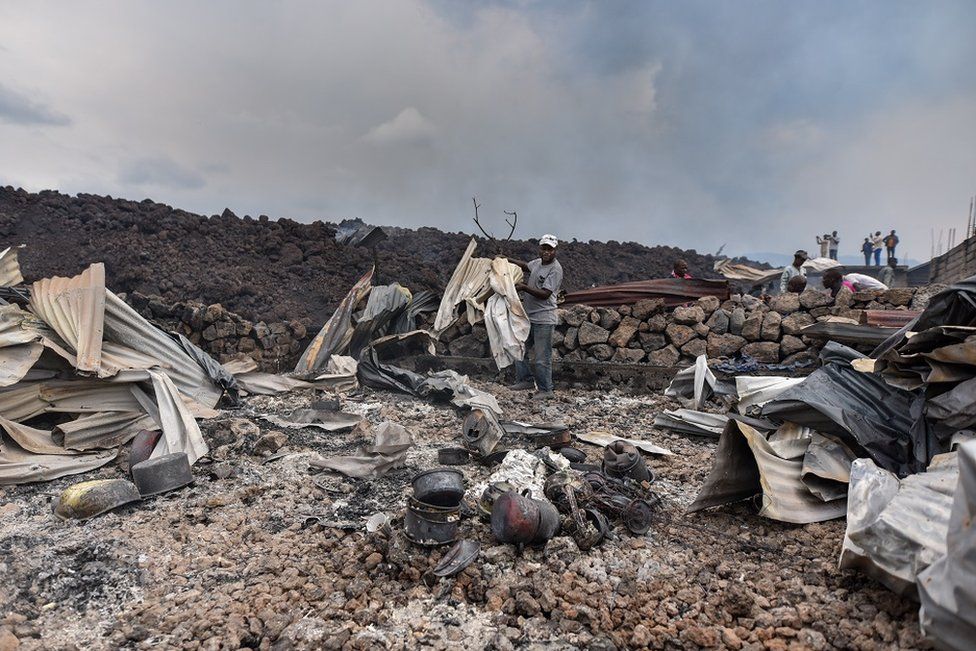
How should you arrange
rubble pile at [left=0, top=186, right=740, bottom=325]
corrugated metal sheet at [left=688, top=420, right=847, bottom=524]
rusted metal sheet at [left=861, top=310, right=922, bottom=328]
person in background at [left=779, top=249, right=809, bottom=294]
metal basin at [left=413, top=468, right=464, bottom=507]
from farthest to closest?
rubble pile at [left=0, top=186, right=740, bottom=325], person in background at [left=779, top=249, right=809, bottom=294], rusted metal sheet at [left=861, top=310, right=922, bottom=328], corrugated metal sheet at [left=688, top=420, right=847, bottom=524], metal basin at [left=413, top=468, right=464, bottom=507]

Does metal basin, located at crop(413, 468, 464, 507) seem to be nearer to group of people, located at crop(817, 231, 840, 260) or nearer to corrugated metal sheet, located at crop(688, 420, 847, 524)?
corrugated metal sheet, located at crop(688, 420, 847, 524)

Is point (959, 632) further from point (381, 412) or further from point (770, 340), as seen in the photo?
point (770, 340)

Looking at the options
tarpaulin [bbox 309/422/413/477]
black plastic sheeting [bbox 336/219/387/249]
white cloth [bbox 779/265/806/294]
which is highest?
black plastic sheeting [bbox 336/219/387/249]

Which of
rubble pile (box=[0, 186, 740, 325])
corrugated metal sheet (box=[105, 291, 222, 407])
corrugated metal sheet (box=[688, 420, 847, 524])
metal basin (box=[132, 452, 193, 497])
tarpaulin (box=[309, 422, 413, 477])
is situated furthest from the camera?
rubble pile (box=[0, 186, 740, 325])

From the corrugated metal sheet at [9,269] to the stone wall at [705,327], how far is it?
5287mm

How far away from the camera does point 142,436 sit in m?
3.89

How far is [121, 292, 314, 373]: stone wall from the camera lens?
294 inches

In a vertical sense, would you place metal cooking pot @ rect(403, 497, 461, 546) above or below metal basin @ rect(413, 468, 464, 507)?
below

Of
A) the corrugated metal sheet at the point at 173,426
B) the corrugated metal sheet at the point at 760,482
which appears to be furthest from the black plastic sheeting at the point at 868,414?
the corrugated metal sheet at the point at 173,426

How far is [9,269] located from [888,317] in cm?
915

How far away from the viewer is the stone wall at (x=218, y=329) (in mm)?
7461

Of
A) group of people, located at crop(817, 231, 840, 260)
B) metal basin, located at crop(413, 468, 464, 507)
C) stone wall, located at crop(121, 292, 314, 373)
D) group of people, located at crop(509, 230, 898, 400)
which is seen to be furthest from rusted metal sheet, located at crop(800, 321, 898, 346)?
group of people, located at crop(817, 231, 840, 260)

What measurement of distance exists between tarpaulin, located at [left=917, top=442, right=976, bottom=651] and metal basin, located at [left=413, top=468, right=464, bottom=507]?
1877 mm

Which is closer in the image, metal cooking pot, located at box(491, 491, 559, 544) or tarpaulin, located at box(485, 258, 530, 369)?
metal cooking pot, located at box(491, 491, 559, 544)
